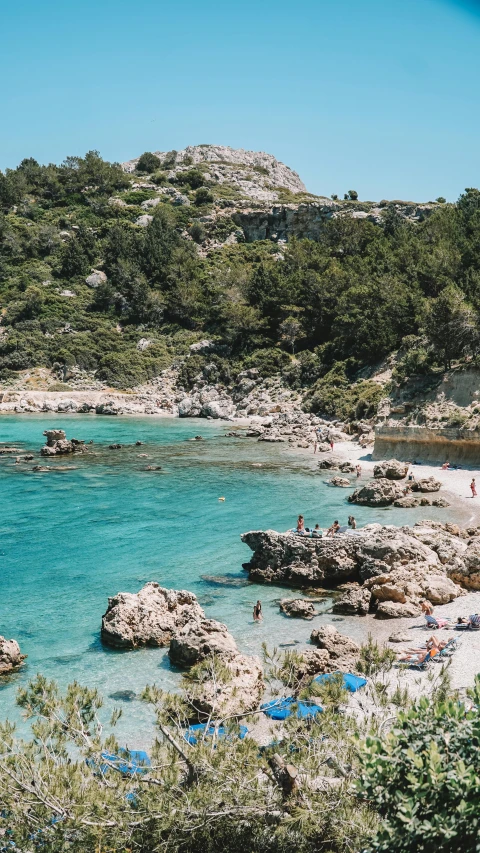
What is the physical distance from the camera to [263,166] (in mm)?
197500

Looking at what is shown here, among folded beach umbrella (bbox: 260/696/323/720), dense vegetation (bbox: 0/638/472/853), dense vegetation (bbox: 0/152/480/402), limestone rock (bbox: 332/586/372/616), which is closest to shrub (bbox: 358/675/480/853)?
dense vegetation (bbox: 0/638/472/853)

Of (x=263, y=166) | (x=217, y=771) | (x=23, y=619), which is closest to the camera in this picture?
(x=217, y=771)

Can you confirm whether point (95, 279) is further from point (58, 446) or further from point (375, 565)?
point (375, 565)

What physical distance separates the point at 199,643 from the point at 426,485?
25188mm

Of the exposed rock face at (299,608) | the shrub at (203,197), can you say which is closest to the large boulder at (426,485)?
the exposed rock face at (299,608)

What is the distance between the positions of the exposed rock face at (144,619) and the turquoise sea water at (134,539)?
0.51m

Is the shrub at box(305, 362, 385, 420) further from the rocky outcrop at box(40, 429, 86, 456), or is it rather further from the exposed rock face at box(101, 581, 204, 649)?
the exposed rock face at box(101, 581, 204, 649)

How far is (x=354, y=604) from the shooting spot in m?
20.8

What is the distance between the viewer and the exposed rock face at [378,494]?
36.3m

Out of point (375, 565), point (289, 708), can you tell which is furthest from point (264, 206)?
point (289, 708)

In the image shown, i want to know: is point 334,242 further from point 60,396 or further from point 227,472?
point 227,472

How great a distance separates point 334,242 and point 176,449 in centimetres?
→ 6246

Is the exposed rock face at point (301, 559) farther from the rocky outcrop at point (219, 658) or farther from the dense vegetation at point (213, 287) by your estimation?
the dense vegetation at point (213, 287)

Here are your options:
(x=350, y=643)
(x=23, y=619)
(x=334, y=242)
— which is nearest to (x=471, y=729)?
(x=350, y=643)
